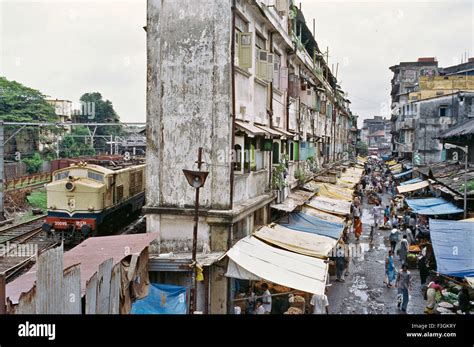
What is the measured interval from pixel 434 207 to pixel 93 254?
54.2 ft

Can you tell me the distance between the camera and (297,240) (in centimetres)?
1370

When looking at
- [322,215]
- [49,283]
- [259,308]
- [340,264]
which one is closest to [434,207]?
[322,215]

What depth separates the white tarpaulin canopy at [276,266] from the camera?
9.87m

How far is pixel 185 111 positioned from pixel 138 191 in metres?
12.1

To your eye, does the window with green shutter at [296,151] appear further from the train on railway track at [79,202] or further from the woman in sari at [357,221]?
the train on railway track at [79,202]

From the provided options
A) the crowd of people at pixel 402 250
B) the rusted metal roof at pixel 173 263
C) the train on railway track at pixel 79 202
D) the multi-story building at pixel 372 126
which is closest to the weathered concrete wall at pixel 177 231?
the rusted metal roof at pixel 173 263

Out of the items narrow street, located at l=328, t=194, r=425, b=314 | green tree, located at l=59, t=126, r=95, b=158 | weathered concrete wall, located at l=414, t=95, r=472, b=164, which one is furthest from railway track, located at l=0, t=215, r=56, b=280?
weathered concrete wall, located at l=414, t=95, r=472, b=164

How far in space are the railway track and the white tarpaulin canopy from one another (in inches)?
287

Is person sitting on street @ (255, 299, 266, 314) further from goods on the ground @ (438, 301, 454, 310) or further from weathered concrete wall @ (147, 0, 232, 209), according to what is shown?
goods on the ground @ (438, 301, 454, 310)

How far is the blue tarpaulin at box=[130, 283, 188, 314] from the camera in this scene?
32.5ft

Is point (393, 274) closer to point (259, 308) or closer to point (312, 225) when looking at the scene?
point (312, 225)

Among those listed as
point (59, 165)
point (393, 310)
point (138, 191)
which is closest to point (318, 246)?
point (393, 310)

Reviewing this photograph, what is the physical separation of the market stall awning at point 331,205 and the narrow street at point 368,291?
6.89ft
